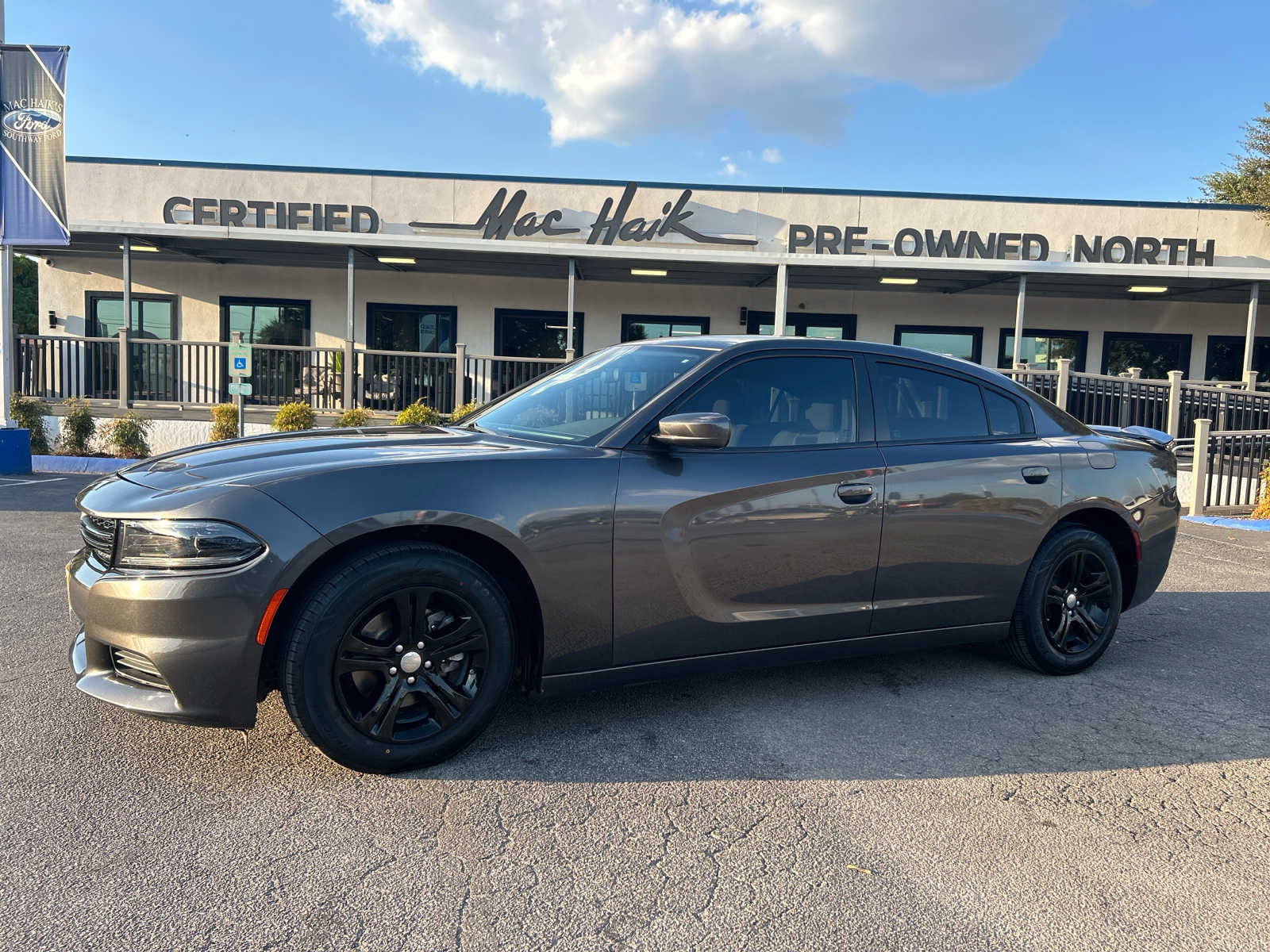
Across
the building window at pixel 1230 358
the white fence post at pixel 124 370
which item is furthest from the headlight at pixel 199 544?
the building window at pixel 1230 358

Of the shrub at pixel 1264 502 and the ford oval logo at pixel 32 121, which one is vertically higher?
the ford oval logo at pixel 32 121

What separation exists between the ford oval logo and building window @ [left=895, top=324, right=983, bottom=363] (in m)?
14.4

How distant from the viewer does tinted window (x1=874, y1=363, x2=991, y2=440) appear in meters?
4.09

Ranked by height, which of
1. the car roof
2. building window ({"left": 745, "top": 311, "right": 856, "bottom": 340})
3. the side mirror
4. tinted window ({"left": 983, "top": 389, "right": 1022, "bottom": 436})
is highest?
building window ({"left": 745, "top": 311, "right": 856, "bottom": 340})

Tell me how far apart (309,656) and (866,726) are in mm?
2166

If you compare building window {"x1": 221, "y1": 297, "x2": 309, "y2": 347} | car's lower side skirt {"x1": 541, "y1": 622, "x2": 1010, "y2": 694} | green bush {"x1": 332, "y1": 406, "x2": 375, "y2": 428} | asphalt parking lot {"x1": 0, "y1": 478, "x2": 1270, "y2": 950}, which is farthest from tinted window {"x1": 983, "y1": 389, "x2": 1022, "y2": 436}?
building window {"x1": 221, "y1": 297, "x2": 309, "y2": 347}

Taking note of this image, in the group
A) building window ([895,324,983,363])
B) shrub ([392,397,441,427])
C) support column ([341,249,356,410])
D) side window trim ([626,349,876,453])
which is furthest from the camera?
building window ([895,324,983,363])

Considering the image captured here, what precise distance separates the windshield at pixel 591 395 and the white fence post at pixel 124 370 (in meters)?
12.2

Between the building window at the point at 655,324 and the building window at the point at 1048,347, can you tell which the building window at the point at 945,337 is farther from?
the building window at the point at 655,324

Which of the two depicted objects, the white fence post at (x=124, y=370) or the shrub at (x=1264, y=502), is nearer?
the shrub at (x=1264, y=502)

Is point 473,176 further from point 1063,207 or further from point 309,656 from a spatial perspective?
point 309,656

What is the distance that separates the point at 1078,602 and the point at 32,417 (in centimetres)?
1353

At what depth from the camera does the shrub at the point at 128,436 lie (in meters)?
13.0

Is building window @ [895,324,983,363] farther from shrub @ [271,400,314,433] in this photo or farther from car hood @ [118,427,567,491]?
car hood @ [118,427,567,491]
